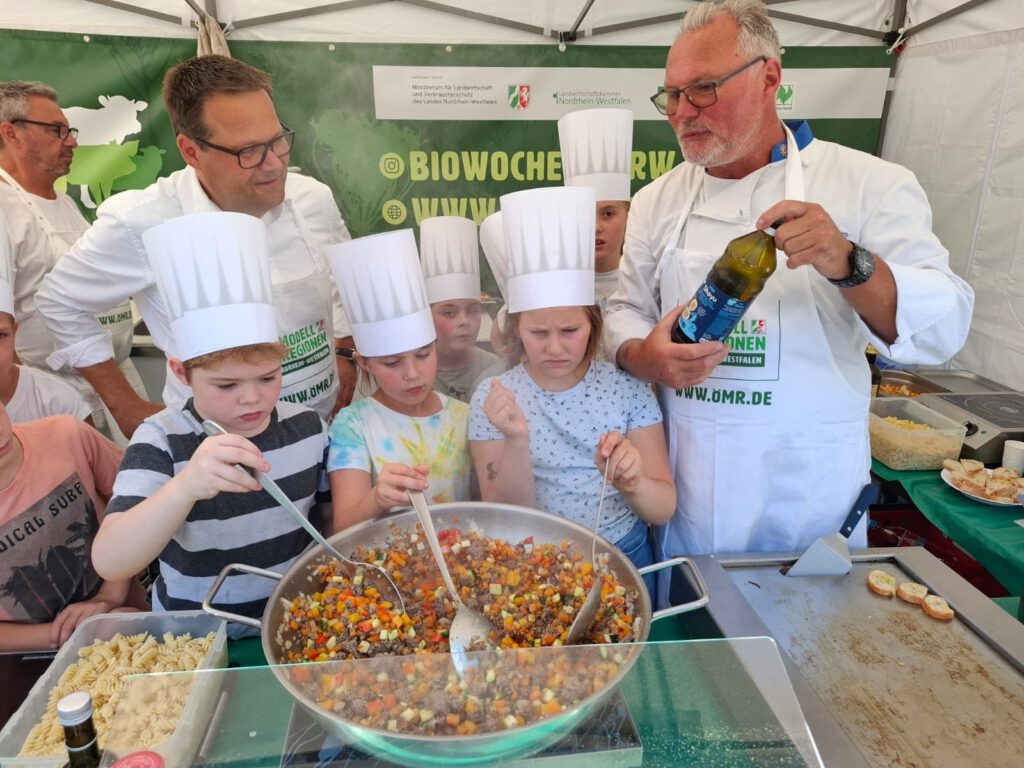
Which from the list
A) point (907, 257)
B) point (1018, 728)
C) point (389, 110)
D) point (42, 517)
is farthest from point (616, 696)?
point (389, 110)

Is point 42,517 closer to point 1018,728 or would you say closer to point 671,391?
point 671,391

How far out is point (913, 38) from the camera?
12.2 ft

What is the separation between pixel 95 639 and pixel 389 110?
3283 mm

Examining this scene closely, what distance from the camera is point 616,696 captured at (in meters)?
0.85

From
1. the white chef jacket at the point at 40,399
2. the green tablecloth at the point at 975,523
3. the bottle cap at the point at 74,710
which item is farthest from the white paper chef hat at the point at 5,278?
the green tablecloth at the point at 975,523

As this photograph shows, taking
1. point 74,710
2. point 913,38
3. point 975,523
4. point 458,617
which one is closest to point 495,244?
point 458,617

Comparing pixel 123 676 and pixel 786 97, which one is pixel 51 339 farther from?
pixel 786 97

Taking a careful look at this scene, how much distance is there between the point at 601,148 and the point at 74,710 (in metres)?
2.27

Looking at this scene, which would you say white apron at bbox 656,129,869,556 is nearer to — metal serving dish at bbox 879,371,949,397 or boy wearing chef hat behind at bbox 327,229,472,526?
boy wearing chef hat behind at bbox 327,229,472,526

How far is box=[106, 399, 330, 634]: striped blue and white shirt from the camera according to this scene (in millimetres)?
1398

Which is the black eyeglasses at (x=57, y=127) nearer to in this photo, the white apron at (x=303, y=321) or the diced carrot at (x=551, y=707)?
the white apron at (x=303, y=321)

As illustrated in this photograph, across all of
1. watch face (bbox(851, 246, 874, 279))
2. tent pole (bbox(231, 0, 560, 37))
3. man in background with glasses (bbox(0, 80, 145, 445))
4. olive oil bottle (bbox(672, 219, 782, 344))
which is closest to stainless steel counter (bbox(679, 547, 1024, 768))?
olive oil bottle (bbox(672, 219, 782, 344))

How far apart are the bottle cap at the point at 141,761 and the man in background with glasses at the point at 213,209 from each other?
1072mm

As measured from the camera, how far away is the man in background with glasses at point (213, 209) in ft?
5.84
